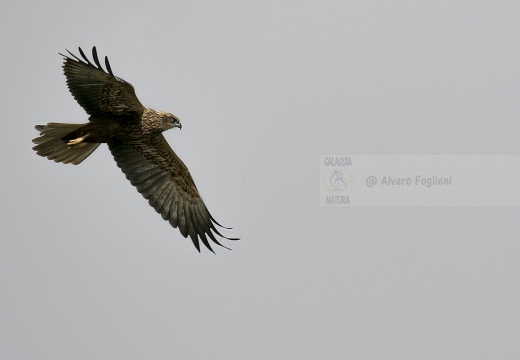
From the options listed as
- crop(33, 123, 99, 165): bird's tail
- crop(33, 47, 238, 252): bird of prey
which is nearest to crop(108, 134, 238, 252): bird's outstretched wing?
crop(33, 47, 238, 252): bird of prey

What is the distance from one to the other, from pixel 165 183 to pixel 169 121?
1.27 metres

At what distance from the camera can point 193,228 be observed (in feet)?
56.4

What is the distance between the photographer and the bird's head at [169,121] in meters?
16.5

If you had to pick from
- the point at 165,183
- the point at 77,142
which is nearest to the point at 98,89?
the point at 77,142

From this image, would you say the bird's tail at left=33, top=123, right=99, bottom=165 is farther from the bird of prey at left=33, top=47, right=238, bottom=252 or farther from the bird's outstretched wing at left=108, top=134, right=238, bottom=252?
the bird's outstretched wing at left=108, top=134, right=238, bottom=252

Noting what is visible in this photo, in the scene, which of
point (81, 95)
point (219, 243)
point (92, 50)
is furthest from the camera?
point (219, 243)

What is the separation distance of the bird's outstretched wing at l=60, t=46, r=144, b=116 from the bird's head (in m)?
A: 0.38

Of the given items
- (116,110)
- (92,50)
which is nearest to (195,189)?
(116,110)

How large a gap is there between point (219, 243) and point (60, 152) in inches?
114

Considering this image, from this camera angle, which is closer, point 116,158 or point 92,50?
point 92,50

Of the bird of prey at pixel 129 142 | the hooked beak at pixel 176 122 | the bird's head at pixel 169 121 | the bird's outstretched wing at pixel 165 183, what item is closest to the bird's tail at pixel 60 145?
the bird of prey at pixel 129 142

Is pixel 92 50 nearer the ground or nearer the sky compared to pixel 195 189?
nearer the sky

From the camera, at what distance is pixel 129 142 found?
17000mm

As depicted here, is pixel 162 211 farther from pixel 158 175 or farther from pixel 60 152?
pixel 60 152
